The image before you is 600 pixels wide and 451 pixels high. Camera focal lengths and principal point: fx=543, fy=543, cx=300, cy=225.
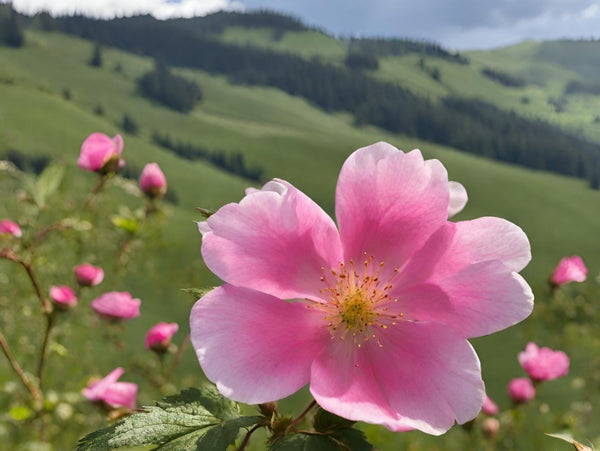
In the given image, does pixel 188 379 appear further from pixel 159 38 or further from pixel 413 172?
pixel 159 38

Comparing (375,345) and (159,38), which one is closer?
(375,345)

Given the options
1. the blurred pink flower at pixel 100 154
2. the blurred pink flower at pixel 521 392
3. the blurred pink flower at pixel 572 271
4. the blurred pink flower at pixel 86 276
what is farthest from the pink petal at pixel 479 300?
the blurred pink flower at pixel 521 392

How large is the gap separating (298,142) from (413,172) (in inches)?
1227

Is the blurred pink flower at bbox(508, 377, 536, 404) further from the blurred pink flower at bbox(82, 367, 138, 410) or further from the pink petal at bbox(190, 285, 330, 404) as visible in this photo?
the pink petal at bbox(190, 285, 330, 404)

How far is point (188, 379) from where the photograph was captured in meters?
2.66

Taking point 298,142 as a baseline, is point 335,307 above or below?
above

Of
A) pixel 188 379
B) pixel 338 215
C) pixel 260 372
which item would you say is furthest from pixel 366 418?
pixel 188 379

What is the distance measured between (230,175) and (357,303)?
25.5m

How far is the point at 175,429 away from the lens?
1.45 feet

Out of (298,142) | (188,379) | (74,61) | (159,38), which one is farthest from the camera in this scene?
(159,38)

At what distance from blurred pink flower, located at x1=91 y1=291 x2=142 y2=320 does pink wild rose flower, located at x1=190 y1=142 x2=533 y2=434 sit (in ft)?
2.51

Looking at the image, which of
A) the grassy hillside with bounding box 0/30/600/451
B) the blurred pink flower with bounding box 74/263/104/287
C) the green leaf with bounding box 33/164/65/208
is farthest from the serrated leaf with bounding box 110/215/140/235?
the green leaf with bounding box 33/164/65/208

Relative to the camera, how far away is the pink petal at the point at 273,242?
466 millimetres

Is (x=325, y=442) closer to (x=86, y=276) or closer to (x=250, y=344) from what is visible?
(x=250, y=344)
